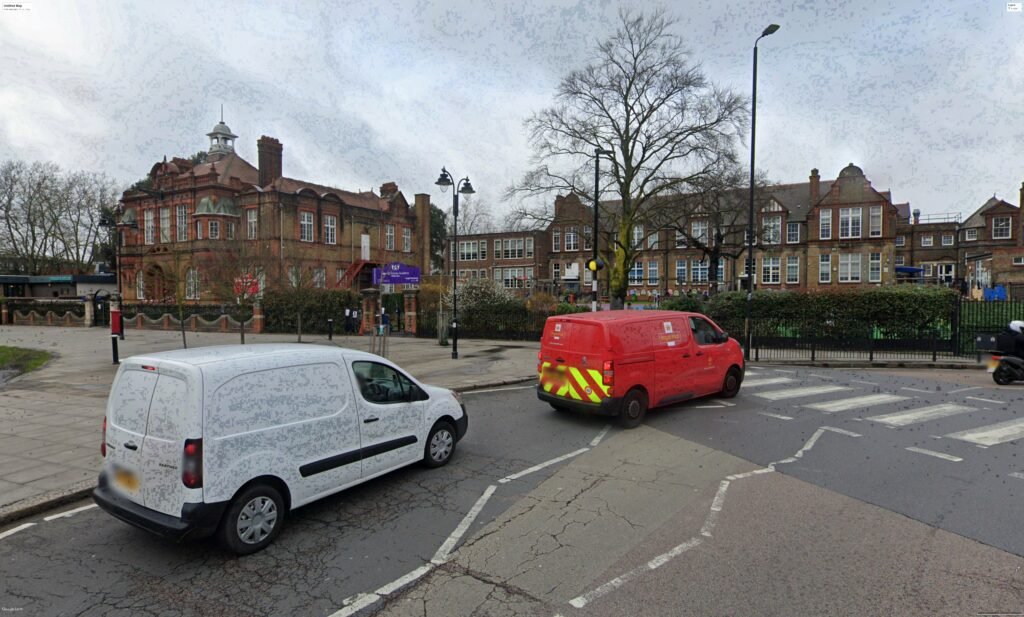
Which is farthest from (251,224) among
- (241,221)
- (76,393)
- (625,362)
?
(625,362)

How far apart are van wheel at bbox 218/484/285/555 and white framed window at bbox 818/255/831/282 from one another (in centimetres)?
6343

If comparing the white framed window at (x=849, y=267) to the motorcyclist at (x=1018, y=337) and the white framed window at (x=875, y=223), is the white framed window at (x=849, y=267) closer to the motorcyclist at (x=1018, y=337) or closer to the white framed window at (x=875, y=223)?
the white framed window at (x=875, y=223)

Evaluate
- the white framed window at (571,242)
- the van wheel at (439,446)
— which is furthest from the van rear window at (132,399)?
the white framed window at (571,242)

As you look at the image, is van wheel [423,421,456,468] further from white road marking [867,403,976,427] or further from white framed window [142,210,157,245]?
white framed window [142,210,157,245]

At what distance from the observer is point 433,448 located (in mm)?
6434

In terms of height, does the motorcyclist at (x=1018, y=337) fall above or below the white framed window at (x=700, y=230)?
below

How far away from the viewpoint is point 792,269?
59.5 m

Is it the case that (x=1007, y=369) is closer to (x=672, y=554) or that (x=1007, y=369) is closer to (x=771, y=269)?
(x=672, y=554)

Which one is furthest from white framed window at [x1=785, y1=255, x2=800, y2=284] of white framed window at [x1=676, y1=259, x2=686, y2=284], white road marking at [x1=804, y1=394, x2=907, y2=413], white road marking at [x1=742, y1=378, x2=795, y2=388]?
white road marking at [x1=804, y1=394, x2=907, y2=413]

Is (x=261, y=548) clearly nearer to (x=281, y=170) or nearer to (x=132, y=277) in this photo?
(x=281, y=170)

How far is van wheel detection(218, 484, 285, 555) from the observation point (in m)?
4.28

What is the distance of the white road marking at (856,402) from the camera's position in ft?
32.4

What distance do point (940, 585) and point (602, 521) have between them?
2458mm

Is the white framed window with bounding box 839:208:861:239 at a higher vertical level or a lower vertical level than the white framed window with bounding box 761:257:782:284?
higher
